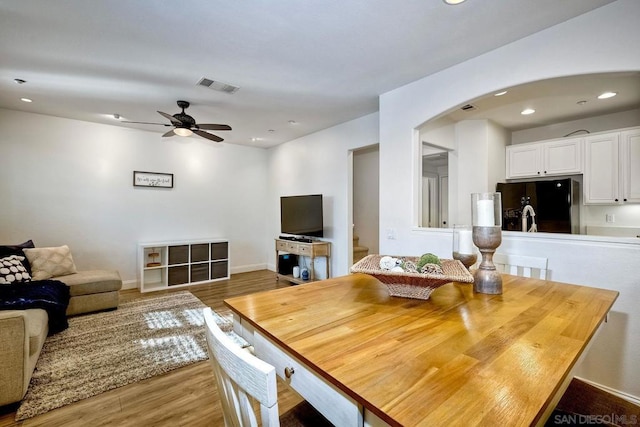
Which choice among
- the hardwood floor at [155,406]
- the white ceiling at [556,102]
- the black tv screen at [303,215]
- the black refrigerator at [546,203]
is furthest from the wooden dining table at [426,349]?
the black tv screen at [303,215]

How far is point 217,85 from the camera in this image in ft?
10.3

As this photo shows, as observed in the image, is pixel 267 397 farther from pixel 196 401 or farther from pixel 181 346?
pixel 181 346

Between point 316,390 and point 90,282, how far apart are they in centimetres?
386

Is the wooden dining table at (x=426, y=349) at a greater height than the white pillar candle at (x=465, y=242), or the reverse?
the white pillar candle at (x=465, y=242)

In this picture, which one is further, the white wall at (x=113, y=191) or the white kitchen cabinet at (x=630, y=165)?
the white wall at (x=113, y=191)

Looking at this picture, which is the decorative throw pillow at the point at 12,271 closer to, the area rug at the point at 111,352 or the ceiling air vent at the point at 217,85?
the area rug at the point at 111,352

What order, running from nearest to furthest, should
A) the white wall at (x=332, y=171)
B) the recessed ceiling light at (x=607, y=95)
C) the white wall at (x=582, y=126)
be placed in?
the recessed ceiling light at (x=607, y=95), the white wall at (x=582, y=126), the white wall at (x=332, y=171)

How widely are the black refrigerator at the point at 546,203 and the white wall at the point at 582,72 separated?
2.02 meters

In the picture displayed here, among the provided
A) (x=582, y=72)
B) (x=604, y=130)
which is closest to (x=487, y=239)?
(x=582, y=72)

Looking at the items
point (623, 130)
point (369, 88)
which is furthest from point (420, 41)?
point (623, 130)

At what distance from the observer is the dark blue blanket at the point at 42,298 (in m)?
2.52

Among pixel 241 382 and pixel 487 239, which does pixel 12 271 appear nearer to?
pixel 241 382

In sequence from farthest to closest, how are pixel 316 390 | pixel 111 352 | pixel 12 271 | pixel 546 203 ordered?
pixel 546 203
pixel 12 271
pixel 111 352
pixel 316 390

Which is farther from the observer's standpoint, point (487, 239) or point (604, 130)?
point (604, 130)
